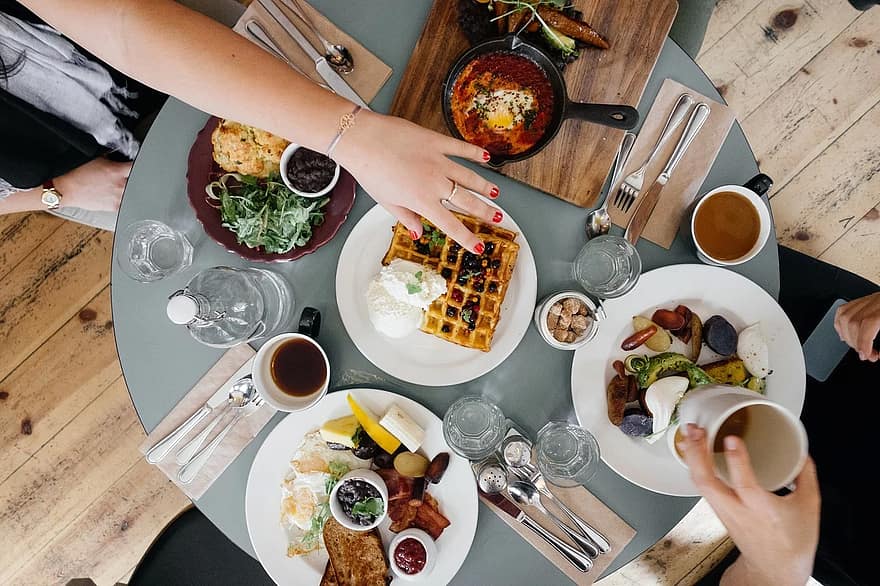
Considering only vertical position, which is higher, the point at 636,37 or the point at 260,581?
the point at 636,37

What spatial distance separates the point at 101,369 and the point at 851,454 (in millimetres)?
3128

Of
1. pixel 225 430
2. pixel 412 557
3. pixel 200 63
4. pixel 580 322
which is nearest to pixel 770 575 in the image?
pixel 580 322

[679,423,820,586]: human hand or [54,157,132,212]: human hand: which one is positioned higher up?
[679,423,820,586]: human hand

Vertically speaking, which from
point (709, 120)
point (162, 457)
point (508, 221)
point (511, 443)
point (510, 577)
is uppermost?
point (709, 120)

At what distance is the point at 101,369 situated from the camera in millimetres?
2861

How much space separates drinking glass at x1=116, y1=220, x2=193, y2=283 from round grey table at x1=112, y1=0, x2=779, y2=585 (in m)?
0.03

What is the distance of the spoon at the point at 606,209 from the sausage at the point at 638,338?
31 centimetres

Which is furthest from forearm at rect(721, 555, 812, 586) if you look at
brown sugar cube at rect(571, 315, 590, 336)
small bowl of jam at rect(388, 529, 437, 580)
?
small bowl of jam at rect(388, 529, 437, 580)

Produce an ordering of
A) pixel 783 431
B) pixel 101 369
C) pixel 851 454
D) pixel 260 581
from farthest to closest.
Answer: pixel 101 369 < pixel 260 581 < pixel 851 454 < pixel 783 431

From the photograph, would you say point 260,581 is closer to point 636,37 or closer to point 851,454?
point 851,454

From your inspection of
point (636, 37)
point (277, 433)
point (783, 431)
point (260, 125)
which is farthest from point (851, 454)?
point (260, 125)

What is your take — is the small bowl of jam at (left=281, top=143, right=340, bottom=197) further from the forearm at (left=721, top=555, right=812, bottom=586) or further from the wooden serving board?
the forearm at (left=721, top=555, right=812, bottom=586)

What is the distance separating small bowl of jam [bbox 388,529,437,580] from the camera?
64.2 inches

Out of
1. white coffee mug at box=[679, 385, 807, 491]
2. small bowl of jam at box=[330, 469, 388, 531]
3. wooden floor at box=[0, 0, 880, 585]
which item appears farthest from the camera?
wooden floor at box=[0, 0, 880, 585]
